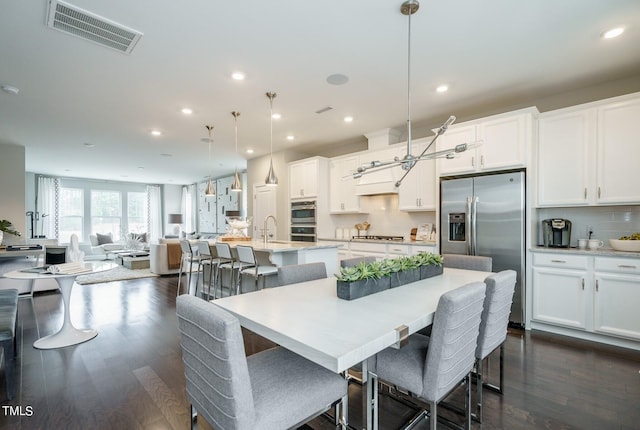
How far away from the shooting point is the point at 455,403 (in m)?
2.03

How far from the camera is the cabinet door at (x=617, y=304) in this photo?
2.83 metres

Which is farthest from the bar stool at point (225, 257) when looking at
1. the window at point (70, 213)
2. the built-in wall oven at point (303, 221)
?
the window at point (70, 213)

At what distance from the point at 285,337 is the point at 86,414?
5.57ft

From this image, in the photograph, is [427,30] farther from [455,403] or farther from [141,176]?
[141,176]

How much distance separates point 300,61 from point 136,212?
1119cm

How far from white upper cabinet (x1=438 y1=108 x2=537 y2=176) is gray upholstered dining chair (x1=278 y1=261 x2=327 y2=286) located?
228 cm

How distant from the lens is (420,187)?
Answer: 178 inches

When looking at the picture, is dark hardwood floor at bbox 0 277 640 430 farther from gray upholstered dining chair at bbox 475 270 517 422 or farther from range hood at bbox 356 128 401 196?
range hood at bbox 356 128 401 196

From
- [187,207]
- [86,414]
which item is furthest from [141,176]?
[86,414]

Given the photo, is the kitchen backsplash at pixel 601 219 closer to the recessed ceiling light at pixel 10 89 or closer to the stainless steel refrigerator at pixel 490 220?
the stainless steel refrigerator at pixel 490 220

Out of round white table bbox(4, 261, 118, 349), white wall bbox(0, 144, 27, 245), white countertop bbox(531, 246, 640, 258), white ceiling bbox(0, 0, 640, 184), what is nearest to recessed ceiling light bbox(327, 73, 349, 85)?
white ceiling bbox(0, 0, 640, 184)

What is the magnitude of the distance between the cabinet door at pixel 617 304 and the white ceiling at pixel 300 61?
6.88ft

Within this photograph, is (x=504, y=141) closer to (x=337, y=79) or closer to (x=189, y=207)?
(x=337, y=79)

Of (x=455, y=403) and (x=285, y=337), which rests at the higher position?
(x=285, y=337)
